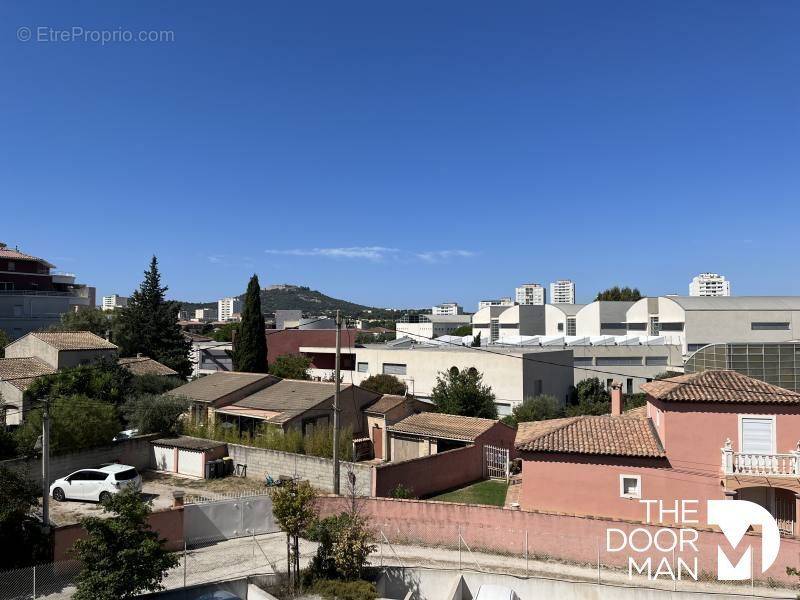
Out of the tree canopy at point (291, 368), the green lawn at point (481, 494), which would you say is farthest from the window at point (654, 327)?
the green lawn at point (481, 494)

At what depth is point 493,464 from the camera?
83.6 ft

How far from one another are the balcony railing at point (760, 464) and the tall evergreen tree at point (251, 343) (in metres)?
34.4

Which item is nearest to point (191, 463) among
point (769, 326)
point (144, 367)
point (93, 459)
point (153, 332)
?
point (93, 459)

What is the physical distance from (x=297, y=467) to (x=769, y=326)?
175 ft

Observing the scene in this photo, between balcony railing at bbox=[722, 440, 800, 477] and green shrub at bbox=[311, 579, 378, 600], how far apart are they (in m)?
11.4

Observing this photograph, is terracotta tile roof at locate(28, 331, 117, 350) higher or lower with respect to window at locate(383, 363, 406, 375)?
higher

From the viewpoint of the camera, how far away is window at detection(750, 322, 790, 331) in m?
57.1

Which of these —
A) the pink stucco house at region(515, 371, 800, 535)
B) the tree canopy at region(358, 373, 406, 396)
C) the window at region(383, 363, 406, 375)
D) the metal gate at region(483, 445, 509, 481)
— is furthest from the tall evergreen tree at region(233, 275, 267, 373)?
the pink stucco house at region(515, 371, 800, 535)

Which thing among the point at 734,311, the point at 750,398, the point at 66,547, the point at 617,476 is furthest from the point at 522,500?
the point at 734,311

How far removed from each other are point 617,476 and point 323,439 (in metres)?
11.9

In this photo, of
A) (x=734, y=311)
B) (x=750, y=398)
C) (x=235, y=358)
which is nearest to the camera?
(x=750, y=398)

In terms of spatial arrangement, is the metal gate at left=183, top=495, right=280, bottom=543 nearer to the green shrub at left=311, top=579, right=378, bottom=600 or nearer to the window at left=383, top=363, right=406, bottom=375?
the green shrub at left=311, top=579, right=378, bottom=600

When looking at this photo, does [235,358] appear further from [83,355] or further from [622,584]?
[622,584]

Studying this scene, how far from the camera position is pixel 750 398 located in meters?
18.0
